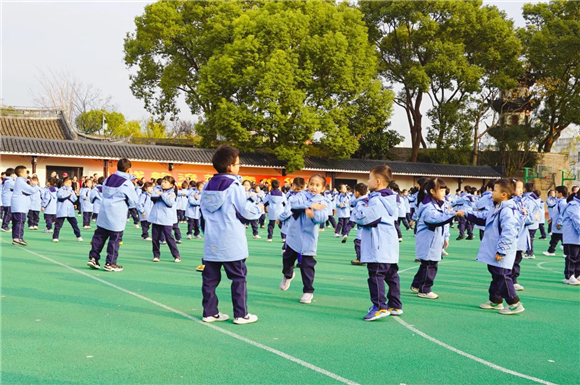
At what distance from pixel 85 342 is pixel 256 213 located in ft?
6.94

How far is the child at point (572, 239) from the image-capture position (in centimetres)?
959

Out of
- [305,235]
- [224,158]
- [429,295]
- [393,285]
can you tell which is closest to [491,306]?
[429,295]

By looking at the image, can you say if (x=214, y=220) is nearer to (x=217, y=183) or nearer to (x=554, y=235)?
(x=217, y=183)

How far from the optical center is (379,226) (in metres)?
6.54

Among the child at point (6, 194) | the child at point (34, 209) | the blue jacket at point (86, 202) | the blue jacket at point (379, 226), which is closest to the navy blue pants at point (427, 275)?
the blue jacket at point (379, 226)

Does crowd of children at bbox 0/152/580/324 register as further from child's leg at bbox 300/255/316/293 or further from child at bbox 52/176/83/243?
child at bbox 52/176/83/243

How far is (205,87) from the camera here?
106 ft

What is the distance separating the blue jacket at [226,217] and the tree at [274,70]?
25434 mm

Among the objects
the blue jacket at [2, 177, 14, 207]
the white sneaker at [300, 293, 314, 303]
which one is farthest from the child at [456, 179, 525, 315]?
the blue jacket at [2, 177, 14, 207]

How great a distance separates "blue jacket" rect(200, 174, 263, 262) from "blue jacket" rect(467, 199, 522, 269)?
313 centimetres

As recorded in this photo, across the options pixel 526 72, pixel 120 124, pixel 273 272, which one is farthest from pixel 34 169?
pixel 526 72

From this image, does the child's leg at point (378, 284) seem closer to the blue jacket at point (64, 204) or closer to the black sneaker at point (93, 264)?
the black sneaker at point (93, 264)

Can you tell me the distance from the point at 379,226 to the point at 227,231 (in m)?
1.83

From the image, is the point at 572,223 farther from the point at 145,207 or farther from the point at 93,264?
the point at 145,207
